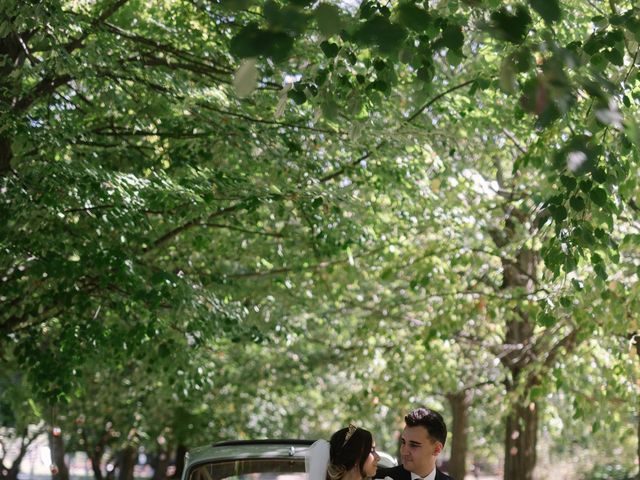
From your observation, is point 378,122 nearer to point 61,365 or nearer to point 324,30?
point 61,365

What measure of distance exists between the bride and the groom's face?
0.50m

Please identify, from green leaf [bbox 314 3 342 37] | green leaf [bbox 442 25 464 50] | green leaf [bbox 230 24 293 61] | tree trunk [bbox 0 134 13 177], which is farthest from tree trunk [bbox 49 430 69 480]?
green leaf [bbox 314 3 342 37]

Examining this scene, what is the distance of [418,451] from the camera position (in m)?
6.06

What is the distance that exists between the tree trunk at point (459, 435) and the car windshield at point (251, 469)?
51.9 ft

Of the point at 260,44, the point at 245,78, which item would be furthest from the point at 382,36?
the point at 245,78

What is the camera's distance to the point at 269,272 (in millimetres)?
14922

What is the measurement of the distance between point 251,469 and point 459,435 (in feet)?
56.7

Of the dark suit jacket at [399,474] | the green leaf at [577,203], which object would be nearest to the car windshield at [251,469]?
the dark suit jacket at [399,474]

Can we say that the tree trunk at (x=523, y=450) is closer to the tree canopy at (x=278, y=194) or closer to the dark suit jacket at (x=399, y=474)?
the tree canopy at (x=278, y=194)

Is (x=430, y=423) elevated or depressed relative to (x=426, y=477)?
elevated

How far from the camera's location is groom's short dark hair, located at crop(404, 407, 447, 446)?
6.09m

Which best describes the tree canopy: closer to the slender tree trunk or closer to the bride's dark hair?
the slender tree trunk

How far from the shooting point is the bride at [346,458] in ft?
18.0

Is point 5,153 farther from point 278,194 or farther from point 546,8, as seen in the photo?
point 546,8
